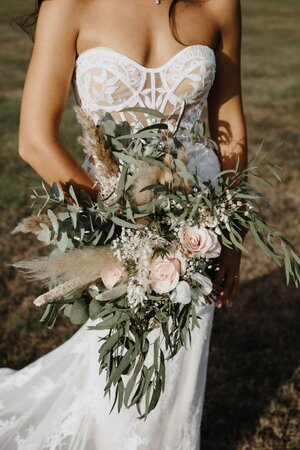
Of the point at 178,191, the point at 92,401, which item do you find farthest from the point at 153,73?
the point at 92,401

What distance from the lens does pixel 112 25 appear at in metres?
2.35

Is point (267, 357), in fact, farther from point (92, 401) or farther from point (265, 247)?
point (265, 247)

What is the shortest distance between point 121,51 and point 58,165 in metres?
0.56

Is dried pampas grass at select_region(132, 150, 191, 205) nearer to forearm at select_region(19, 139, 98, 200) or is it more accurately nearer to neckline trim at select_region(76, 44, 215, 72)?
forearm at select_region(19, 139, 98, 200)

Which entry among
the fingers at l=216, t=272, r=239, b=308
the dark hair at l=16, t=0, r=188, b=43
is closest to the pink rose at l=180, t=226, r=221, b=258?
the fingers at l=216, t=272, r=239, b=308

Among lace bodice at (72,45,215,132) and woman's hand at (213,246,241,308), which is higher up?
lace bodice at (72,45,215,132)

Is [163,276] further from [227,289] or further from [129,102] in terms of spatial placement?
[129,102]

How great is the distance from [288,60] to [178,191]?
1602 centimetres

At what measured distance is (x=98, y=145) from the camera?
189 cm

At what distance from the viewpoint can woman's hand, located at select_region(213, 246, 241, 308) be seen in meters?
2.48

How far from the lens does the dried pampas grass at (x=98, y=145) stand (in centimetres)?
188

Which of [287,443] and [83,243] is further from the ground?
[83,243]

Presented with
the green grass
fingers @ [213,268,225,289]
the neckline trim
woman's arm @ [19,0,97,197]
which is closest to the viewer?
woman's arm @ [19,0,97,197]

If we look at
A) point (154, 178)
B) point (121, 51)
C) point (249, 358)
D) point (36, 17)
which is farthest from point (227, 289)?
point (249, 358)
